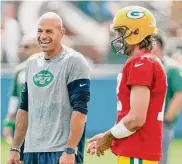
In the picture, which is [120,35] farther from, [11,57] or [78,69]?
[11,57]

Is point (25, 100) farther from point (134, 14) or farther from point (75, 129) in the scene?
point (134, 14)

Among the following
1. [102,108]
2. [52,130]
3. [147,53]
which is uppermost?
[102,108]

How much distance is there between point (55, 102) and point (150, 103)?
0.96 metres

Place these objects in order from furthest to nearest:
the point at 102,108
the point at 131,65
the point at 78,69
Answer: the point at 102,108, the point at 78,69, the point at 131,65

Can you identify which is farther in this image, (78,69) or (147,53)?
(78,69)

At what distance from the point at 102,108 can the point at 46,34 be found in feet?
31.3

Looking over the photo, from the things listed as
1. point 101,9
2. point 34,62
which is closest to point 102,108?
point 101,9

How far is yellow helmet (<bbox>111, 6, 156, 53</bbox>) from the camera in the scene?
6.46 meters

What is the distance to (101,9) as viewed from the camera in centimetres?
1723

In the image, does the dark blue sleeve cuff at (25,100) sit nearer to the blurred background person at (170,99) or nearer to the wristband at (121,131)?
the wristband at (121,131)

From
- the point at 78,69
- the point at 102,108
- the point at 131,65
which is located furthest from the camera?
the point at 102,108

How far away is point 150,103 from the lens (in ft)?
20.6

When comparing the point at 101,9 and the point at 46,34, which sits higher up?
the point at 101,9

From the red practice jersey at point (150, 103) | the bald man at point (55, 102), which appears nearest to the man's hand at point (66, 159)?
the bald man at point (55, 102)
